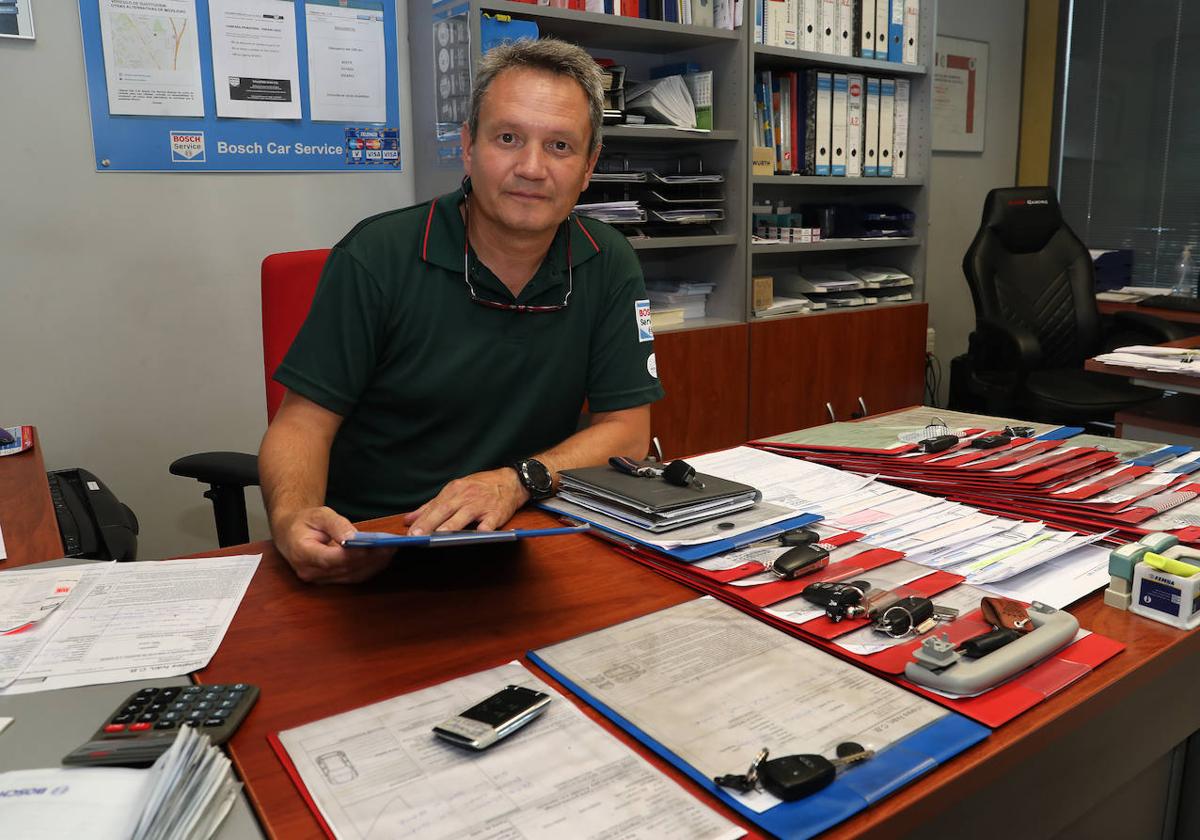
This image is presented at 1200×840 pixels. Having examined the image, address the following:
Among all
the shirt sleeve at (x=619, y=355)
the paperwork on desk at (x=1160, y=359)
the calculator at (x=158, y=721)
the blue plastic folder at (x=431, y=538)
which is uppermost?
the shirt sleeve at (x=619, y=355)

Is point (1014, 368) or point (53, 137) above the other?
point (53, 137)

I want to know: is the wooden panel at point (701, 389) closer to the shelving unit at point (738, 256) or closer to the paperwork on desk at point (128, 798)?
the shelving unit at point (738, 256)

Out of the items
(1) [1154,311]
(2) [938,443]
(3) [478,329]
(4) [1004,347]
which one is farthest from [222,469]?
(1) [1154,311]

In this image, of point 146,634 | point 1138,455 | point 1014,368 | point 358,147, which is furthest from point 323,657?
point 1014,368

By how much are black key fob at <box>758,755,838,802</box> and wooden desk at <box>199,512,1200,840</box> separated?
3cm

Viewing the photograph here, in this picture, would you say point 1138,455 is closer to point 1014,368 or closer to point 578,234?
point 578,234

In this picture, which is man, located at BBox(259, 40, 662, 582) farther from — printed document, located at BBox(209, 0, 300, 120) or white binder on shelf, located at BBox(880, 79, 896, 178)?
white binder on shelf, located at BBox(880, 79, 896, 178)

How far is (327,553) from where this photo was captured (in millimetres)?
1023

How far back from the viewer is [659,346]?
3.01 meters

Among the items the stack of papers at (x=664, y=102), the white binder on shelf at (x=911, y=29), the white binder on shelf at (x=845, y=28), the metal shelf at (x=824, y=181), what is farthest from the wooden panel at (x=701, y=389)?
the white binder on shelf at (x=911, y=29)

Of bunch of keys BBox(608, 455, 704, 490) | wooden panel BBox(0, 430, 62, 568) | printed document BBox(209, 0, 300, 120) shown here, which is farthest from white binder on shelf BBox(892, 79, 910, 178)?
wooden panel BBox(0, 430, 62, 568)

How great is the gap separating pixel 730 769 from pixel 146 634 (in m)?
0.61

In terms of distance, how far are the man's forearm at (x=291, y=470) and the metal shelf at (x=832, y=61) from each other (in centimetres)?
236

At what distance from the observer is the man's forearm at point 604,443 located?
59.8 inches
